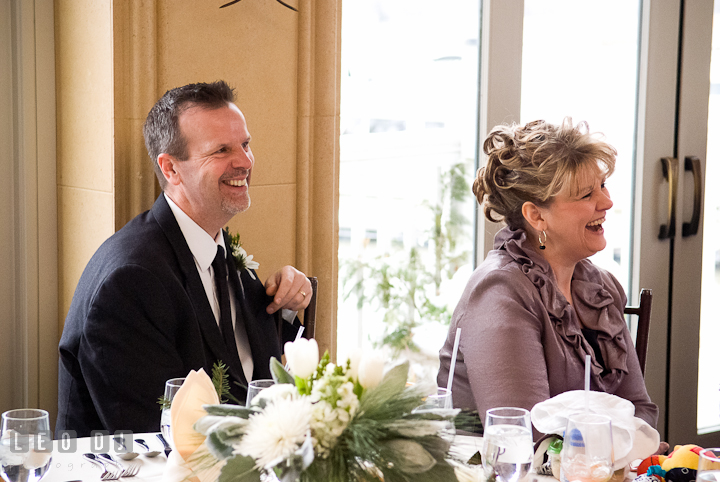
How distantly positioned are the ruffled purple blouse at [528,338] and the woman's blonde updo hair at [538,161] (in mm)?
105

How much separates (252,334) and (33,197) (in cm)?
74

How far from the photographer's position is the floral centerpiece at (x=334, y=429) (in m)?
0.82

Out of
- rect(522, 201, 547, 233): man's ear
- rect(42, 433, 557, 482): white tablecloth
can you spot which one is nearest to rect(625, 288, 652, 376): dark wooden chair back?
rect(522, 201, 547, 233): man's ear

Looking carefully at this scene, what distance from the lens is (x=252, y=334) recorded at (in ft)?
6.47

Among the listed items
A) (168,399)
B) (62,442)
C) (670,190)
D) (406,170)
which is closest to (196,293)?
(62,442)

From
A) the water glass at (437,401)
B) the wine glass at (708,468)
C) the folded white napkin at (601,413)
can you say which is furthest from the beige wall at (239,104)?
the wine glass at (708,468)

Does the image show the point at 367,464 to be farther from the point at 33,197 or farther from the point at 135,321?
the point at 33,197

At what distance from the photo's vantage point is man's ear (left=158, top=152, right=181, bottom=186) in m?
1.94

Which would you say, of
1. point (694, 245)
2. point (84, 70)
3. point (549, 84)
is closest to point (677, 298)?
point (694, 245)

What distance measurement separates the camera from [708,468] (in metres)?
1.07

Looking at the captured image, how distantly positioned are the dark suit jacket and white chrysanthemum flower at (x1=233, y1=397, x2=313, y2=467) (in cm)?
→ 90

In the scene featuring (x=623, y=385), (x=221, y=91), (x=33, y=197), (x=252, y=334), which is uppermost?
(x=221, y=91)

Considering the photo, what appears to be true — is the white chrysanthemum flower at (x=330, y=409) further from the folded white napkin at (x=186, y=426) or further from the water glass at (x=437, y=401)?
the folded white napkin at (x=186, y=426)

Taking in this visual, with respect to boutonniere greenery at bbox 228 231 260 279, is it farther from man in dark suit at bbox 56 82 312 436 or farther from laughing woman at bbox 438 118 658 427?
laughing woman at bbox 438 118 658 427
